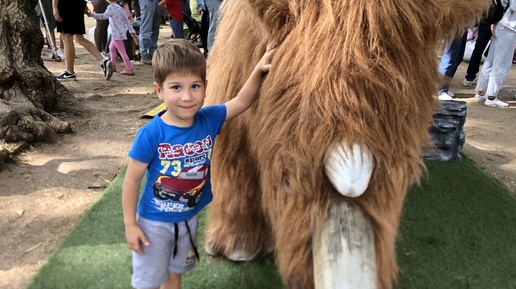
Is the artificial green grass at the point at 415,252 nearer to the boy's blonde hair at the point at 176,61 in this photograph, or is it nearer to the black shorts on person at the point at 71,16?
the boy's blonde hair at the point at 176,61

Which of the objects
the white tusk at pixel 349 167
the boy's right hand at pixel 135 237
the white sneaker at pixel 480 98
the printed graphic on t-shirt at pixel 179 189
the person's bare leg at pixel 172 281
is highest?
the white tusk at pixel 349 167

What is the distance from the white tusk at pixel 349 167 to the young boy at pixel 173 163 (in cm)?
49

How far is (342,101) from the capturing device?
56.7 inches

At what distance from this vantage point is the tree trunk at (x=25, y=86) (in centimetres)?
423

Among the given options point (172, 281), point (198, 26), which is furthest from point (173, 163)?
point (198, 26)

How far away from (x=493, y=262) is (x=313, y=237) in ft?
6.20

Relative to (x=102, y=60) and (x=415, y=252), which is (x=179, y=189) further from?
(x=102, y=60)

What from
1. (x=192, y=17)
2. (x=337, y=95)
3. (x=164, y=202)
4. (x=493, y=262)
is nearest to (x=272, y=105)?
(x=337, y=95)

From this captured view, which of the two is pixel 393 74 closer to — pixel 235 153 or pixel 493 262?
pixel 235 153

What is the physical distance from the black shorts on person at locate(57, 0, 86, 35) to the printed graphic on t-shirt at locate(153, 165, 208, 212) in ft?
19.3

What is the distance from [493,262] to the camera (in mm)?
2768

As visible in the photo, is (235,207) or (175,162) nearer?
(175,162)

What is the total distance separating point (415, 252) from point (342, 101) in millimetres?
1780

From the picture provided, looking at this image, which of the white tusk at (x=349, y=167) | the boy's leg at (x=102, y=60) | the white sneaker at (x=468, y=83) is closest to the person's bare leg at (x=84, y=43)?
the boy's leg at (x=102, y=60)
